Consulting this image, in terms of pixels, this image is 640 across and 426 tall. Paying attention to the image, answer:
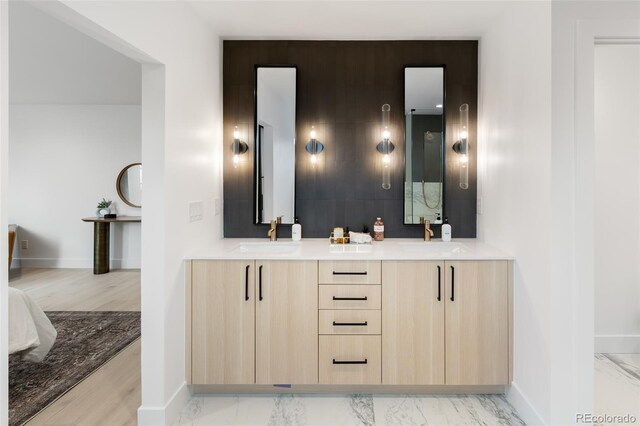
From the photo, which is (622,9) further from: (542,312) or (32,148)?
(32,148)

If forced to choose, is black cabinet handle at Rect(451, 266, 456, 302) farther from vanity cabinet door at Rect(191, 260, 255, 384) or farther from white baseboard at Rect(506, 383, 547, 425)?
vanity cabinet door at Rect(191, 260, 255, 384)

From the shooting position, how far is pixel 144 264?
6.71 ft

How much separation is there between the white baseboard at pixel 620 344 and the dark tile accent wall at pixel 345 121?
1.27 m

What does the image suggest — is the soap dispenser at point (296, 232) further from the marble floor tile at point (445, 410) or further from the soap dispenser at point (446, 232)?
the marble floor tile at point (445, 410)

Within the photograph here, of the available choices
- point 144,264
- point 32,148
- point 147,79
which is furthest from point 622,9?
point 32,148

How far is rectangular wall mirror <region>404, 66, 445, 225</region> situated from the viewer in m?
2.94

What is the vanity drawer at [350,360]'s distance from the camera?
230 cm

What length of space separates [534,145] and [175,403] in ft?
7.72

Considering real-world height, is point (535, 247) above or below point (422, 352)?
above

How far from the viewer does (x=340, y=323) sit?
231cm

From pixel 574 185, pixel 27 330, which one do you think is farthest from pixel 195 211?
pixel 574 185

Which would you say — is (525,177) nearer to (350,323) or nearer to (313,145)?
(350,323)

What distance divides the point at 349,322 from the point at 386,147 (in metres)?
1.35

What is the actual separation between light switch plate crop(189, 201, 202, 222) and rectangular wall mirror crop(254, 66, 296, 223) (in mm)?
543
